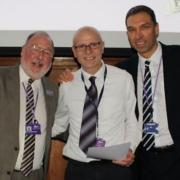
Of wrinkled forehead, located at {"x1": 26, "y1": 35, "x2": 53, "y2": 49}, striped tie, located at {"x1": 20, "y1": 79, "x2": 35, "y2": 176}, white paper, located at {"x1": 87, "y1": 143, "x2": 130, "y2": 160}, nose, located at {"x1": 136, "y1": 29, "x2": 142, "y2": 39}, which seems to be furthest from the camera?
wrinkled forehead, located at {"x1": 26, "y1": 35, "x2": 53, "y2": 49}

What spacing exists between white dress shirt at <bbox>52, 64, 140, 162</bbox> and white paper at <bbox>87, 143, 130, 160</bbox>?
128mm

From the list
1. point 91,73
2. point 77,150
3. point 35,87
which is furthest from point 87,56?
point 77,150

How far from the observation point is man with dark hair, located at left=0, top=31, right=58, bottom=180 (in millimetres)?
2258

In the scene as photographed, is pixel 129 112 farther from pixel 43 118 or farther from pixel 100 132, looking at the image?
pixel 43 118

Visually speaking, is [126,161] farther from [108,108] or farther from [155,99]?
[155,99]

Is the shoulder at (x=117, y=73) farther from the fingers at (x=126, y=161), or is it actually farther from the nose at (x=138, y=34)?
the fingers at (x=126, y=161)

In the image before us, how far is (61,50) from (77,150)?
88 cm

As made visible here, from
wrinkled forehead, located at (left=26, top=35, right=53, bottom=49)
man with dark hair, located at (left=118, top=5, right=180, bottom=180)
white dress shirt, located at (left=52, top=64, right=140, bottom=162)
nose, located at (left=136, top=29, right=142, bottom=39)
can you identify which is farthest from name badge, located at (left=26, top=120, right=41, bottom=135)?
nose, located at (left=136, top=29, right=142, bottom=39)

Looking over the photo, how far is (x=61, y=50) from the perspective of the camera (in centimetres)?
279

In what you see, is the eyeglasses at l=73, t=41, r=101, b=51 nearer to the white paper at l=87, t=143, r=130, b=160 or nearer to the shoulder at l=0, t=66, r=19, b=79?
the shoulder at l=0, t=66, r=19, b=79

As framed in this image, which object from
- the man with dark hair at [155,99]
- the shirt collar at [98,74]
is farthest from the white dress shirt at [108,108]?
the man with dark hair at [155,99]

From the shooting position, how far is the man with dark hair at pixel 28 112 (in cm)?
226

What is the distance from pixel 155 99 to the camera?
240 cm

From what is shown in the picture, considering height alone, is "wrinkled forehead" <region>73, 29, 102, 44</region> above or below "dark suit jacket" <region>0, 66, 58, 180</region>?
above
